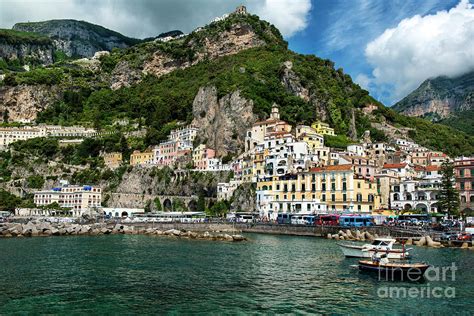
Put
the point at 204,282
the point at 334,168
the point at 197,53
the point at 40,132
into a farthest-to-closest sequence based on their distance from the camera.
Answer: the point at 197,53
the point at 40,132
the point at 334,168
the point at 204,282

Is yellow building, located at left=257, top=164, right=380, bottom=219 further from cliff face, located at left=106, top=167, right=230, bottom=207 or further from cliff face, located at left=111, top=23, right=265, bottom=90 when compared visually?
cliff face, located at left=111, top=23, right=265, bottom=90

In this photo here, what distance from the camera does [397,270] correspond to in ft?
98.1

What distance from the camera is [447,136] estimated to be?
127312mm

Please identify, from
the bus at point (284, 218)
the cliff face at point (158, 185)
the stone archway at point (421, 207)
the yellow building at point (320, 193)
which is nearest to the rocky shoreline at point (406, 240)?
the bus at point (284, 218)

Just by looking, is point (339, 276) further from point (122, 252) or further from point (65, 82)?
point (65, 82)

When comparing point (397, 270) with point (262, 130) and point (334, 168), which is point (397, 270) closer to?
point (334, 168)

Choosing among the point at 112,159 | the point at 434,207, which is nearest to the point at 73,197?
the point at 112,159

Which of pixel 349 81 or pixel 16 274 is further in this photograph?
pixel 349 81

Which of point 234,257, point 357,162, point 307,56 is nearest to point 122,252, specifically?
point 234,257

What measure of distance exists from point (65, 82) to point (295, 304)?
153 m

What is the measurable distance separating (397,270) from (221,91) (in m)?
79.2

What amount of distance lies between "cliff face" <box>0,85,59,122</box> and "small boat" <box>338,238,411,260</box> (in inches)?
5377

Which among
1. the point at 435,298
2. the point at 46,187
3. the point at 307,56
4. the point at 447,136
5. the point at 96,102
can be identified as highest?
the point at 307,56

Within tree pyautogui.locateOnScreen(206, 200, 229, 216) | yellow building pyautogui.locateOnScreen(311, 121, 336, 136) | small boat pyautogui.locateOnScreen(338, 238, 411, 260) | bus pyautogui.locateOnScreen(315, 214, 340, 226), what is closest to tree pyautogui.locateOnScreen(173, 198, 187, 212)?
tree pyautogui.locateOnScreen(206, 200, 229, 216)
